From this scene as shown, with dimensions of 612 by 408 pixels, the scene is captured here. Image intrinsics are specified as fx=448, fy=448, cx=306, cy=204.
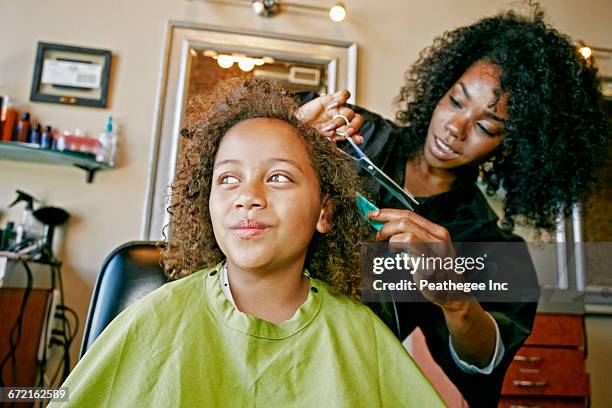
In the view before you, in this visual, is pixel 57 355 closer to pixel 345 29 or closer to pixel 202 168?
pixel 202 168

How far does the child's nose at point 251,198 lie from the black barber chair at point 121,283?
31 cm

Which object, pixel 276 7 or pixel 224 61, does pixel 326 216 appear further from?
pixel 276 7

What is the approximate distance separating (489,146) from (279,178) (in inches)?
30.7

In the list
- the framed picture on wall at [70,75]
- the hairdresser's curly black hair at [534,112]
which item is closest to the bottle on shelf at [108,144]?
the framed picture on wall at [70,75]

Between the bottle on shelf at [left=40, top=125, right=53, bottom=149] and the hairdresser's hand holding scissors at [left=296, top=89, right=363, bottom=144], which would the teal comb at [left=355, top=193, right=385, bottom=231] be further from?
the bottle on shelf at [left=40, top=125, right=53, bottom=149]

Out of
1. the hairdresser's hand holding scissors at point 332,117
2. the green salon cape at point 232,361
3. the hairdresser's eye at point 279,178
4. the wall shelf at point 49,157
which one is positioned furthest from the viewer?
the wall shelf at point 49,157

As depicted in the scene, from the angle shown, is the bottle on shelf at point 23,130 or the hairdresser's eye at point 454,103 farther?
the bottle on shelf at point 23,130

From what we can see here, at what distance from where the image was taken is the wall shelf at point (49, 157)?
1850 mm

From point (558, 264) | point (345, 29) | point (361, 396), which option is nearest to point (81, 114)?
point (345, 29)

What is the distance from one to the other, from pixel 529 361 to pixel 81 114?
2.18 m

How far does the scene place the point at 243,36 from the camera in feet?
7.12

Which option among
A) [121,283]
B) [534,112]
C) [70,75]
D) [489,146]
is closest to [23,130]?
[70,75]

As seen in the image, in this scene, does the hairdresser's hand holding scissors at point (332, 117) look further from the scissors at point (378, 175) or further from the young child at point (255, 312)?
the young child at point (255, 312)

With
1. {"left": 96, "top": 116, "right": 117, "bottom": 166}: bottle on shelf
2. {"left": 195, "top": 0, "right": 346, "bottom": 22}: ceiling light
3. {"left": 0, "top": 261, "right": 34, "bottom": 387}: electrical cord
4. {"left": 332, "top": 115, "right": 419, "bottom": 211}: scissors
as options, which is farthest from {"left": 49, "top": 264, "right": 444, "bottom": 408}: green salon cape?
{"left": 195, "top": 0, "right": 346, "bottom": 22}: ceiling light
